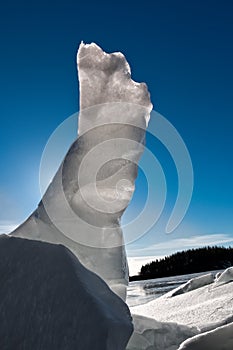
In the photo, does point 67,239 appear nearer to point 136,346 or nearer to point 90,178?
point 90,178

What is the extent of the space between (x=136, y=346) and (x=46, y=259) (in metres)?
1.75

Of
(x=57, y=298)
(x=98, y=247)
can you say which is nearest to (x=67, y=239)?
(x=98, y=247)

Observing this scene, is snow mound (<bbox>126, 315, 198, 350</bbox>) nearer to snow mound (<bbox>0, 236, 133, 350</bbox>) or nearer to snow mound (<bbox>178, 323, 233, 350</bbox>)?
snow mound (<bbox>178, 323, 233, 350</bbox>)

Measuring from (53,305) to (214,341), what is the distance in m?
1.23

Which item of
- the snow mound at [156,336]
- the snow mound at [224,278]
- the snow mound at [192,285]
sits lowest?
the snow mound at [156,336]

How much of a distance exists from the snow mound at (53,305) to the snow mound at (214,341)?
21.6 inches

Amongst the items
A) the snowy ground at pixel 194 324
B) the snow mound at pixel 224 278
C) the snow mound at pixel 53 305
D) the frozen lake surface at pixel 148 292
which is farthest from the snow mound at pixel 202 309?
the frozen lake surface at pixel 148 292

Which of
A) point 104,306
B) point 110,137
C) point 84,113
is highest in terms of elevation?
point 84,113

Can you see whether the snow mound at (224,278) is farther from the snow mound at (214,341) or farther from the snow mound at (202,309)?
the snow mound at (214,341)

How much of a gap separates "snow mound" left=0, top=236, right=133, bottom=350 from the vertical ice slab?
29.6 inches

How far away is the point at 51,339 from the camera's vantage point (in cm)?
238

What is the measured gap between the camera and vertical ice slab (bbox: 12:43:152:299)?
12.2ft

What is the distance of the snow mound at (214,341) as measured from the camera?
277 centimetres

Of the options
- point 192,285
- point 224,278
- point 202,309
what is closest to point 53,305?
point 202,309
